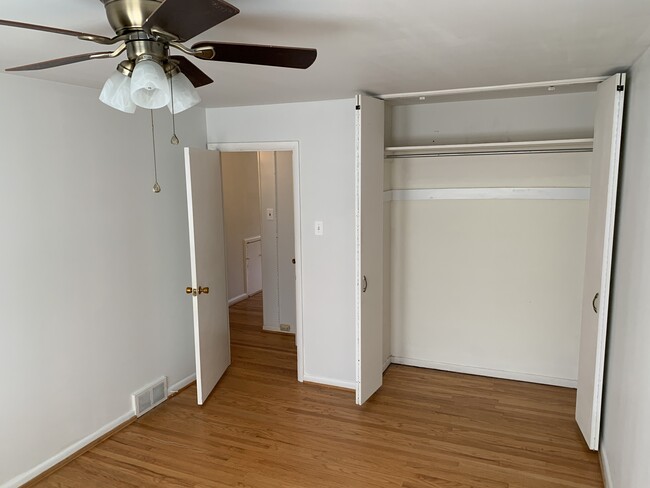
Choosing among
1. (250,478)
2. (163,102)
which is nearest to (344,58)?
(163,102)

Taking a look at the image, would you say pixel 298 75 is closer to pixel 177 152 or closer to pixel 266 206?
pixel 177 152

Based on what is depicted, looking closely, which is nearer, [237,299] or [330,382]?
[330,382]

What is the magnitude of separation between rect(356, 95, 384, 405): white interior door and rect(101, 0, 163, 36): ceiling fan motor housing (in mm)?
1854

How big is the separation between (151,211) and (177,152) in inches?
21.2

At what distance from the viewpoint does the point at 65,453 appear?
288 cm

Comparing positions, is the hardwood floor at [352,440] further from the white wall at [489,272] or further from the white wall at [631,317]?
the white wall at [631,317]

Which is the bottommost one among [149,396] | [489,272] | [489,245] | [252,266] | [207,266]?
[149,396]

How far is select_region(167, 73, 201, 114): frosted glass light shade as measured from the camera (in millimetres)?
1570

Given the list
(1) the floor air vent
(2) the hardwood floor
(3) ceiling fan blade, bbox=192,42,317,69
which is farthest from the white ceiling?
(2) the hardwood floor

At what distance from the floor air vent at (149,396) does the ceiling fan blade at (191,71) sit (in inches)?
95.1

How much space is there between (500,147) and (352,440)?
2337 millimetres

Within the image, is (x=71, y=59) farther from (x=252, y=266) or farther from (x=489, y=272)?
(x=252, y=266)

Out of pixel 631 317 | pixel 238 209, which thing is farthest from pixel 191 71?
pixel 238 209

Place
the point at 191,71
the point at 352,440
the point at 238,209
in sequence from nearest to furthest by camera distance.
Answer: the point at 191,71
the point at 352,440
the point at 238,209
